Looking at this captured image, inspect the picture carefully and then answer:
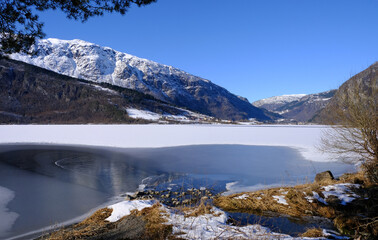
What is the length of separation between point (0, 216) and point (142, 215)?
5.64 meters

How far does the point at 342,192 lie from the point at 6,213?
415 inches

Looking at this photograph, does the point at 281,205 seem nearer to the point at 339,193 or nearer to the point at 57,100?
the point at 339,193

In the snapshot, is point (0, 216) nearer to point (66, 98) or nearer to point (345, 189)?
point (345, 189)

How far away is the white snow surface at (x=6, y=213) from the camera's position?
656cm

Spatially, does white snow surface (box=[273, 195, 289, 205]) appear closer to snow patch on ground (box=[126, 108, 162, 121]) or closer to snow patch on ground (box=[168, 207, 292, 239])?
snow patch on ground (box=[168, 207, 292, 239])

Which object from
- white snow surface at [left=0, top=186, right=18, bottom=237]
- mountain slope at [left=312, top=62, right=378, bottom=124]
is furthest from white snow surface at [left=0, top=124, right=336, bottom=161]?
white snow surface at [left=0, top=186, right=18, bottom=237]

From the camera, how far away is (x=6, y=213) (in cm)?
A: 752

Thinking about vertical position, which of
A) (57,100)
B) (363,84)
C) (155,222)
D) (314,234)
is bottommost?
(314,234)

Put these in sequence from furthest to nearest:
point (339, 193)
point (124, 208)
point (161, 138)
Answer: point (161, 138), point (339, 193), point (124, 208)

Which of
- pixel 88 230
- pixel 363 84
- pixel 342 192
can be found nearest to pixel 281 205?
pixel 342 192

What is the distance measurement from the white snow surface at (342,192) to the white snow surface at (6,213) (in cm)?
916

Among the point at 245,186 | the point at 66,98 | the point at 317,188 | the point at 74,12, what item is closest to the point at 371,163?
the point at 317,188

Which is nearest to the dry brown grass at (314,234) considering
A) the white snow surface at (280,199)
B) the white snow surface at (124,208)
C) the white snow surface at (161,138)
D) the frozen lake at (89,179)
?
the white snow surface at (280,199)

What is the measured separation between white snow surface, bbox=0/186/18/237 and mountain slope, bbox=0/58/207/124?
93.0 metres
